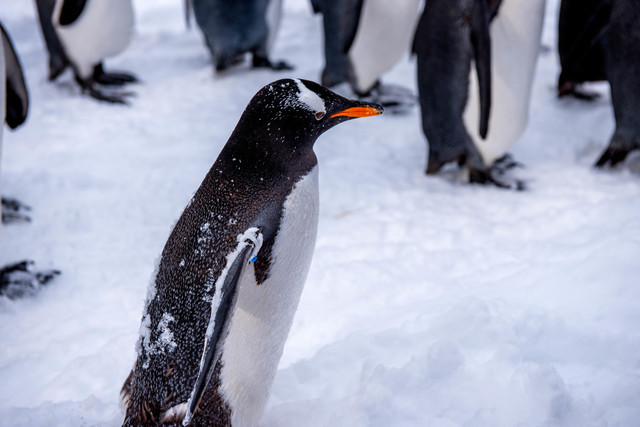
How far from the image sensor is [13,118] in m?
2.56

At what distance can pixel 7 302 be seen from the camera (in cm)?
212

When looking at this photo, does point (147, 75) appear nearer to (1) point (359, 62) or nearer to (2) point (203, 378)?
(1) point (359, 62)

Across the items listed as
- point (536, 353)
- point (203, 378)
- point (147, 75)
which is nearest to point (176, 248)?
point (203, 378)

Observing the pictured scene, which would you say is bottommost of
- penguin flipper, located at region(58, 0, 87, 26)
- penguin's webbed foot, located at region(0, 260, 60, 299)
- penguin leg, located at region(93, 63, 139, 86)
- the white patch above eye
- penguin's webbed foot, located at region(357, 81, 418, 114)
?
penguin leg, located at region(93, 63, 139, 86)

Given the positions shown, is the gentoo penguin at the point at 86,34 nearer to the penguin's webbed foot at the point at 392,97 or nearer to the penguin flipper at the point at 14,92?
the penguin flipper at the point at 14,92

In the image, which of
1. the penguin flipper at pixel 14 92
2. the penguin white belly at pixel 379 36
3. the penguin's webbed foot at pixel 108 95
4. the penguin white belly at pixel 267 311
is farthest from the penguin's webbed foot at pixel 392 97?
the penguin white belly at pixel 267 311

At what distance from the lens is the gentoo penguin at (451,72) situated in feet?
8.43

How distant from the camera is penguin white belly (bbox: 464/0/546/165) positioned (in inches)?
106

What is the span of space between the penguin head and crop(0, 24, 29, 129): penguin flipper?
1.62m

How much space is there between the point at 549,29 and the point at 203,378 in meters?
4.40

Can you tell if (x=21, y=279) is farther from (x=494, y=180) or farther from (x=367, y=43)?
(x=367, y=43)

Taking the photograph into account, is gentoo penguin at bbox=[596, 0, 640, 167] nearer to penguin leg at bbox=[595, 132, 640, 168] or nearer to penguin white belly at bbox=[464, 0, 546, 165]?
penguin leg at bbox=[595, 132, 640, 168]

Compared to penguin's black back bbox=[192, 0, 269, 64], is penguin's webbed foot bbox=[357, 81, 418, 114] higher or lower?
lower

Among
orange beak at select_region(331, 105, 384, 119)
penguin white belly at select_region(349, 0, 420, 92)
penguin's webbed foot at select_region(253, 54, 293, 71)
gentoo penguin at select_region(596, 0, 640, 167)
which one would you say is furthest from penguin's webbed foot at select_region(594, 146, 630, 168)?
penguin's webbed foot at select_region(253, 54, 293, 71)
